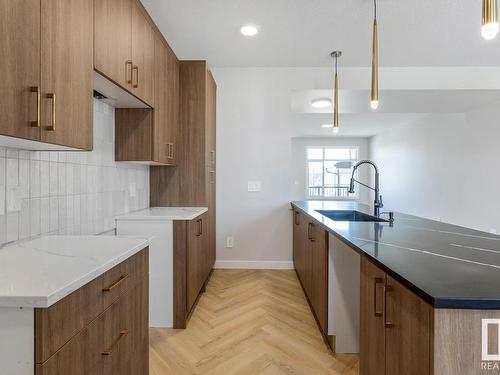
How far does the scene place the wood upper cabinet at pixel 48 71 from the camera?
99cm

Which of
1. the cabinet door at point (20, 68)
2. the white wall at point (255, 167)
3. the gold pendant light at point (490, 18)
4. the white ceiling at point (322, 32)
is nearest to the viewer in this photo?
the cabinet door at point (20, 68)

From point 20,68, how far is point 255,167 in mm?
3032

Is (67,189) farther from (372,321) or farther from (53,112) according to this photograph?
(372,321)

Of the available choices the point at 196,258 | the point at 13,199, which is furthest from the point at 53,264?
the point at 196,258

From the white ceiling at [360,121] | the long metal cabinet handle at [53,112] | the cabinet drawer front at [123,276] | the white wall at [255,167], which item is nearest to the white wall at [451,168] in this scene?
the white ceiling at [360,121]

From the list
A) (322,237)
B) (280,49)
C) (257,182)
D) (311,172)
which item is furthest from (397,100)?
(311,172)

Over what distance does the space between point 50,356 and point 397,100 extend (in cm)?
486

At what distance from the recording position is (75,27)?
1341 millimetres

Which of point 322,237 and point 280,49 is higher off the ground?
point 280,49

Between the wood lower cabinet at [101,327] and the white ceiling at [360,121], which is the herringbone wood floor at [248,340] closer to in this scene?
the wood lower cabinet at [101,327]

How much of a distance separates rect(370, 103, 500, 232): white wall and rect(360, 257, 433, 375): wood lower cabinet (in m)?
4.21

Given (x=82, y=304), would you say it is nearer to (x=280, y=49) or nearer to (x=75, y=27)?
(x=75, y=27)

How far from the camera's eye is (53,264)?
1080 millimetres

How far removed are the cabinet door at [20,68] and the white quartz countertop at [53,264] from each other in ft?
1.51
